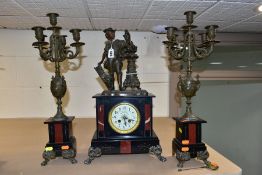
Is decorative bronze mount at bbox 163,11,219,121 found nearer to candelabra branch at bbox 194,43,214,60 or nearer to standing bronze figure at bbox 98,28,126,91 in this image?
candelabra branch at bbox 194,43,214,60

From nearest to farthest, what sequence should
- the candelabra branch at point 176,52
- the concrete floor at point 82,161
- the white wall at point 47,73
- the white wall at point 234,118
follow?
the concrete floor at point 82,161
the candelabra branch at point 176,52
the white wall at point 47,73
the white wall at point 234,118

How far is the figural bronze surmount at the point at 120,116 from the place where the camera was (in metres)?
1.41

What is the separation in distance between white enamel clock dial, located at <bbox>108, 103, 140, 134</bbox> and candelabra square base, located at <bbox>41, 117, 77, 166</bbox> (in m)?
0.30

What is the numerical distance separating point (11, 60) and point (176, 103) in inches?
77.6

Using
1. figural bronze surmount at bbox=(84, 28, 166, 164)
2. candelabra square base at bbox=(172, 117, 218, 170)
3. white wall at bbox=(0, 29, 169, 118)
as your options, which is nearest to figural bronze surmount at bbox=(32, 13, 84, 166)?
figural bronze surmount at bbox=(84, 28, 166, 164)

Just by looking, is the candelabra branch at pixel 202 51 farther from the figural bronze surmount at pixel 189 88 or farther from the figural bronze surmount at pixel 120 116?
the figural bronze surmount at pixel 120 116

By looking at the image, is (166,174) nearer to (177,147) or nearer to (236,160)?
(177,147)

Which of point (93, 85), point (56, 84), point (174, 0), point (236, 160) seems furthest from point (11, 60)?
point (236, 160)

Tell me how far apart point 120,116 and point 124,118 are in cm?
3

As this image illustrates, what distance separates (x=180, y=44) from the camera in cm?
144

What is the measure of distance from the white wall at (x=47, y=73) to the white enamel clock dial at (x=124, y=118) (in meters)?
1.05

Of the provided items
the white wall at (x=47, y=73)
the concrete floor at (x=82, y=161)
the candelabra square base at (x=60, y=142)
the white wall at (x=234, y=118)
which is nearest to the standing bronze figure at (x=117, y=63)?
the candelabra square base at (x=60, y=142)

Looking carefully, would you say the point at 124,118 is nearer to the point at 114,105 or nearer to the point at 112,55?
the point at 114,105

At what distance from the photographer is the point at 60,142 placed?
1.38 m
